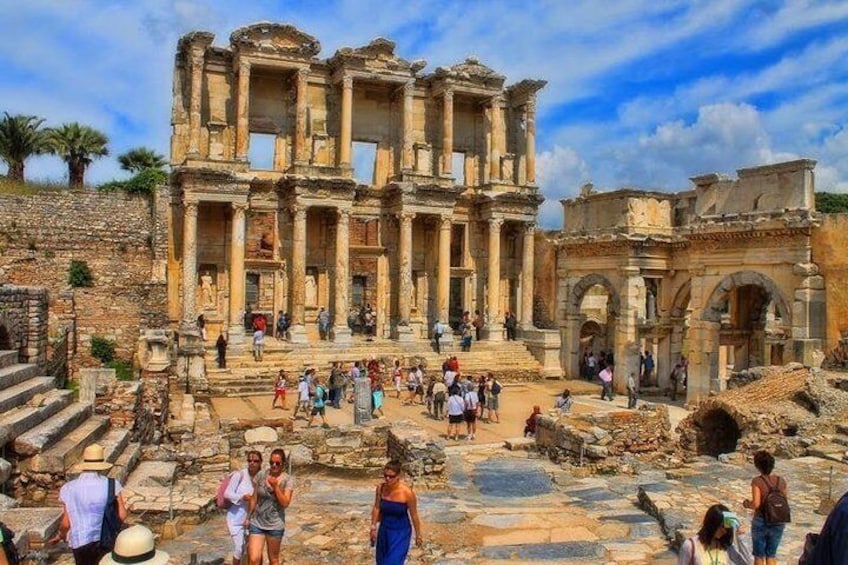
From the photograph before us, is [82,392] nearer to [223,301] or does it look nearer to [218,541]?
[218,541]

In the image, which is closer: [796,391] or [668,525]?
[668,525]

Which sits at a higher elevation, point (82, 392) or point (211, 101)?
point (211, 101)

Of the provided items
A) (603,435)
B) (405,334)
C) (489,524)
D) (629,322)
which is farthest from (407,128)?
(489,524)

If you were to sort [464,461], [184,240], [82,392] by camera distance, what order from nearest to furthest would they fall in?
[82,392]
[464,461]
[184,240]

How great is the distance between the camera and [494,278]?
3269 cm

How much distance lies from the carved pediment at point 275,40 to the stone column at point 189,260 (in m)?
6.38

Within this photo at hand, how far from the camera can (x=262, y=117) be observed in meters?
31.0

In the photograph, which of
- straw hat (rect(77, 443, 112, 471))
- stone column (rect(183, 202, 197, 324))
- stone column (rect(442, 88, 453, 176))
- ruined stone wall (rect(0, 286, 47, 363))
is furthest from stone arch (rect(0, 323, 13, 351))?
stone column (rect(442, 88, 453, 176))

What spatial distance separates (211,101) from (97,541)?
26.1 metres

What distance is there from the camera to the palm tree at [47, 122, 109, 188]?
1629 inches

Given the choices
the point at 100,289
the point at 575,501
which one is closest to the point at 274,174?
the point at 100,289

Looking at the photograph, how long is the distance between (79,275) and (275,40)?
1194cm

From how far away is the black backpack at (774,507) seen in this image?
7527 millimetres

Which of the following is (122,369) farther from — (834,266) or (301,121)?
(834,266)
